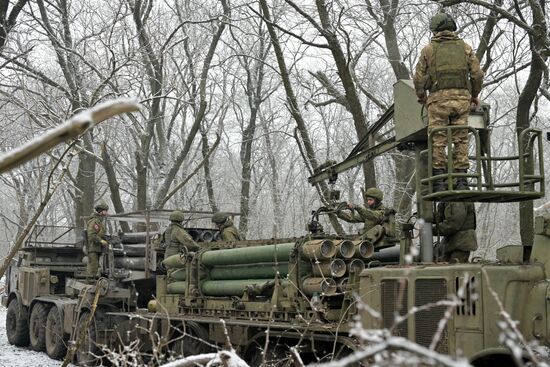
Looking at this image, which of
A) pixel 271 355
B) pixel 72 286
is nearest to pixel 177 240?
pixel 271 355

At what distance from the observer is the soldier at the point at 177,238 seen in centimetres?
1408

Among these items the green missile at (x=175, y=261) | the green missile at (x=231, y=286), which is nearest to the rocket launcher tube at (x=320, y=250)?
the green missile at (x=231, y=286)

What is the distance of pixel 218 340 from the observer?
40.6 ft

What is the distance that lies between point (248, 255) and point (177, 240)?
2951mm

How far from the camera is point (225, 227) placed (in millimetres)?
14539

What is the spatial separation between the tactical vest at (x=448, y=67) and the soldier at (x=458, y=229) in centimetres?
128

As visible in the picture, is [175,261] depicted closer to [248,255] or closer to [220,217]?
[220,217]

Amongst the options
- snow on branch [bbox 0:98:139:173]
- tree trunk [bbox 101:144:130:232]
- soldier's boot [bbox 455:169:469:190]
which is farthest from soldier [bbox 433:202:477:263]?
tree trunk [bbox 101:144:130:232]

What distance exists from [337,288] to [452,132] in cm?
285

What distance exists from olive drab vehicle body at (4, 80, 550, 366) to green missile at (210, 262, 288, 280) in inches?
1.0

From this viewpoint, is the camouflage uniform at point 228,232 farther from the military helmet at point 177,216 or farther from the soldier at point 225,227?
the military helmet at point 177,216

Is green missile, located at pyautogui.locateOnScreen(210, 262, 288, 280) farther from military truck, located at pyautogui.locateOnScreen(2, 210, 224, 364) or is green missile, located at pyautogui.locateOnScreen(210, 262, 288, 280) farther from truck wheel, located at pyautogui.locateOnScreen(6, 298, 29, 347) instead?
truck wheel, located at pyautogui.locateOnScreen(6, 298, 29, 347)

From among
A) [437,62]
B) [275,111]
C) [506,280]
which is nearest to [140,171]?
[275,111]

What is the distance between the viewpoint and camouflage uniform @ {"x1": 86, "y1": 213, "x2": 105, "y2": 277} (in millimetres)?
16906
